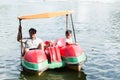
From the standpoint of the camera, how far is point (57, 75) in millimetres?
14992

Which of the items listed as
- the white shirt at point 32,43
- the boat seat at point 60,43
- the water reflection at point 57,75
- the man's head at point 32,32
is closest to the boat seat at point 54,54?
the white shirt at point 32,43

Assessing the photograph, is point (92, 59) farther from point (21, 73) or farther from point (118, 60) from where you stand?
point (21, 73)

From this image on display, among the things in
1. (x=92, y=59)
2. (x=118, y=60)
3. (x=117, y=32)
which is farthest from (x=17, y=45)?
(x=117, y=32)

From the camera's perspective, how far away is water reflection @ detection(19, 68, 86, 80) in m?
14.7

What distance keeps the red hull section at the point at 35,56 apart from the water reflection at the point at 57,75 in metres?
0.88

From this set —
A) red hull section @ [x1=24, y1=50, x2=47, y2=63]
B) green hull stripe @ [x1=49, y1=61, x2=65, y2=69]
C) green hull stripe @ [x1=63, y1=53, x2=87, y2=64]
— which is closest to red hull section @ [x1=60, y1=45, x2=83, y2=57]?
green hull stripe @ [x1=63, y1=53, x2=87, y2=64]

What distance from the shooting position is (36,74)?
14523 millimetres

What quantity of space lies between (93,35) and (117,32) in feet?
12.2

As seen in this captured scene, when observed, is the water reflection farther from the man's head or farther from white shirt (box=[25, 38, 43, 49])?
the man's head

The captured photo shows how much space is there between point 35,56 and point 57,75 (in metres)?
1.57

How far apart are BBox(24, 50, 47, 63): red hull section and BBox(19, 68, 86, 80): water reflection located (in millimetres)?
885

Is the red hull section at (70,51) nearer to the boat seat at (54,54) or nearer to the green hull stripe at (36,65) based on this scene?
the boat seat at (54,54)

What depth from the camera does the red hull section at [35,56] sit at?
1416cm

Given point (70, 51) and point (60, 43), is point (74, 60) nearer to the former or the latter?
point (70, 51)
